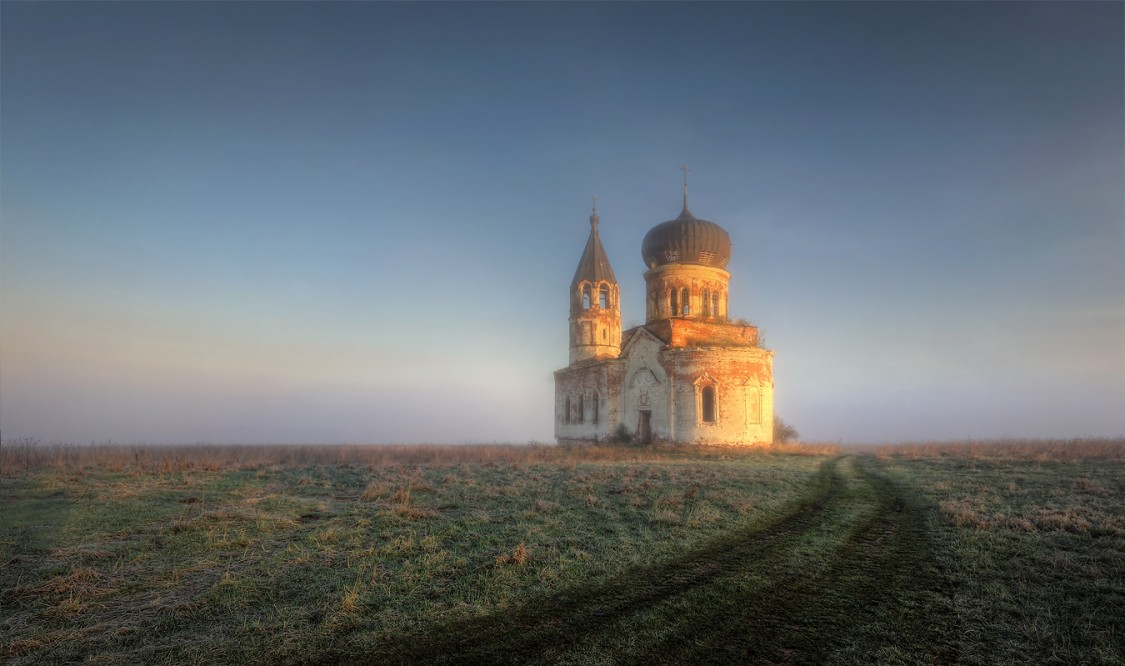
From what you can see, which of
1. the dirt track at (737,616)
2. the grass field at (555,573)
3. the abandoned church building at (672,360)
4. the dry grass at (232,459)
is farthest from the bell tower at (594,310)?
the dirt track at (737,616)

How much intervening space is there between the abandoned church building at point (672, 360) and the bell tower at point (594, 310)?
0.24 ft

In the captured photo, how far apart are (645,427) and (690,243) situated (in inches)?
438

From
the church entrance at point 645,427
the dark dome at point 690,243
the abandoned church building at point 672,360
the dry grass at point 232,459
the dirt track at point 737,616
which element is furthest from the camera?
the dark dome at point 690,243

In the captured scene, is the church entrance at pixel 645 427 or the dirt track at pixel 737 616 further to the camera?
the church entrance at pixel 645 427

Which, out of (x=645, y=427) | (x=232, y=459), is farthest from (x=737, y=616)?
(x=645, y=427)

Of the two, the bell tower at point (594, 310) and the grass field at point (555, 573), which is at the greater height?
the bell tower at point (594, 310)

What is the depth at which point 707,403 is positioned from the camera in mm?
30484

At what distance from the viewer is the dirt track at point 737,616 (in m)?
5.54

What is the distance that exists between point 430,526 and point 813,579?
21.0 feet

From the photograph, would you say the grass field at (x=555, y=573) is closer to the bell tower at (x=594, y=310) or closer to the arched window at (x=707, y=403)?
the arched window at (x=707, y=403)

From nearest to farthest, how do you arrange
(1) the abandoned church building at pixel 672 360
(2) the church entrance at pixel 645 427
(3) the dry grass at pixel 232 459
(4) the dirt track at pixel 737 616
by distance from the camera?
(4) the dirt track at pixel 737 616
(3) the dry grass at pixel 232 459
(1) the abandoned church building at pixel 672 360
(2) the church entrance at pixel 645 427

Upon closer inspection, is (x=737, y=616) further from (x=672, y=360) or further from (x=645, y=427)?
(x=645, y=427)

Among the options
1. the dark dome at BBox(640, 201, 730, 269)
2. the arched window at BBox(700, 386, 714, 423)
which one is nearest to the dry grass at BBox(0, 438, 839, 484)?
Answer: the arched window at BBox(700, 386, 714, 423)

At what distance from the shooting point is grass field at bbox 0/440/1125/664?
5.75 metres
